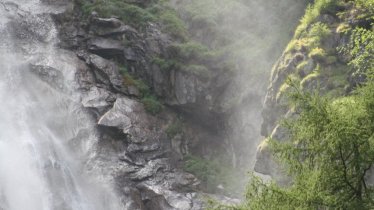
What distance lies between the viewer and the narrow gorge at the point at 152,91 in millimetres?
18734

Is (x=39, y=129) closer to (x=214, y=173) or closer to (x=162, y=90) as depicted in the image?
(x=162, y=90)

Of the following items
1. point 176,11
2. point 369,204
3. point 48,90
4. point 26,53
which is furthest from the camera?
point 176,11

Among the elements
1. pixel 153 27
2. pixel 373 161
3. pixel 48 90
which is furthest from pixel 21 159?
pixel 373 161

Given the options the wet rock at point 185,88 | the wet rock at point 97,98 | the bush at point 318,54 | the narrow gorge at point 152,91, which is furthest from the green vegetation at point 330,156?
the wet rock at point 185,88

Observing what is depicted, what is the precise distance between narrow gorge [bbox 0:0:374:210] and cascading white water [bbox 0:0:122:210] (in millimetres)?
57

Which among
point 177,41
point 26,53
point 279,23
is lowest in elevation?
point 26,53

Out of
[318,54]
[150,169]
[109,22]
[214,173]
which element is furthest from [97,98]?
[318,54]

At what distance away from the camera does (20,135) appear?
22188mm

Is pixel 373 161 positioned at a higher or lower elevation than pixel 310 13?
lower

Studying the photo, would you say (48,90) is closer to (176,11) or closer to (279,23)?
(176,11)

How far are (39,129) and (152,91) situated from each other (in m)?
6.54

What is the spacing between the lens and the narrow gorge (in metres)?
18.7

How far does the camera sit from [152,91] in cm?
2580

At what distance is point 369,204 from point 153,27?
2143 centimetres
